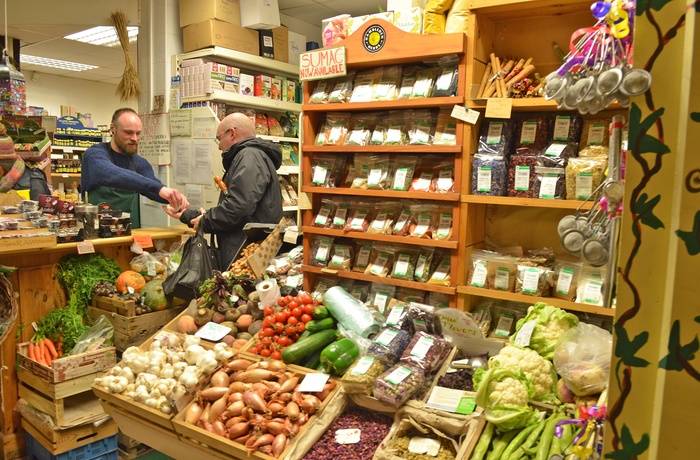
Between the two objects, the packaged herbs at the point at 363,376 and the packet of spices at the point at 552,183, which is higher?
the packet of spices at the point at 552,183

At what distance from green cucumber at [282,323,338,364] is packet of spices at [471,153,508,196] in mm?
989

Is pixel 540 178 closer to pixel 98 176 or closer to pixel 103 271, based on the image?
pixel 103 271

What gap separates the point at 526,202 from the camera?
2.38 meters

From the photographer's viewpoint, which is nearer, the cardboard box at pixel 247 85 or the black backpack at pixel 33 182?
the black backpack at pixel 33 182

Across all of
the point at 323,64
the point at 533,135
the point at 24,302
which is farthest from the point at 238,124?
the point at 533,135

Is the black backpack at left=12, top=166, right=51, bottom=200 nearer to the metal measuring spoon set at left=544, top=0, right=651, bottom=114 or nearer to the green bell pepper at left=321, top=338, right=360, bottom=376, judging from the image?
the green bell pepper at left=321, top=338, right=360, bottom=376

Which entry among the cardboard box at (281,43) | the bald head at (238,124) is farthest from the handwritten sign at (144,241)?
the cardboard box at (281,43)

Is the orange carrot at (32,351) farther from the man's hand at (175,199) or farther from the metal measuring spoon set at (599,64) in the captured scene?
the metal measuring spoon set at (599,64)

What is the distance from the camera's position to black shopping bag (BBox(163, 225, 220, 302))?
3367 mm

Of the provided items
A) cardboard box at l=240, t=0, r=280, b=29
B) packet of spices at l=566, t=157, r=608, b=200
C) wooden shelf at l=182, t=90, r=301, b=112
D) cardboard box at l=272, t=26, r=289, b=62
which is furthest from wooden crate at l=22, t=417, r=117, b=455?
cardboard box at l=272, t=26, r=289, b=62

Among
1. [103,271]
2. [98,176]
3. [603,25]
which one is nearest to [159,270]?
[103,271]

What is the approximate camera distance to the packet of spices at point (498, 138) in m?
2.52

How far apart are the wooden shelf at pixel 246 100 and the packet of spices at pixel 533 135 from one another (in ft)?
11.2

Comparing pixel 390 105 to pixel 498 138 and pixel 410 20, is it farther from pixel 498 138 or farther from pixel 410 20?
pixel 498 138
